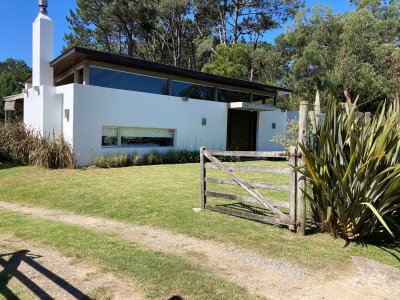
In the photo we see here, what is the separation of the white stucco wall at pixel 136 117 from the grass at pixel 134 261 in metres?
8.27

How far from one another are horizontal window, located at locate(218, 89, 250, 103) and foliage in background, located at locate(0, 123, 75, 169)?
A: 31.7ft

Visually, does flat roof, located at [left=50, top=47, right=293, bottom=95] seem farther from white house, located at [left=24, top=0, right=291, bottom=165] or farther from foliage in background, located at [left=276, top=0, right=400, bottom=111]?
foliage in background, located at [left=276, top=0, right=400, bottom=111]

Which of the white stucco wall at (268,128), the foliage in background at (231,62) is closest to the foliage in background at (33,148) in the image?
the white stucco wall at (268,128)

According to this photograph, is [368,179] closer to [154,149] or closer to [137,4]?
[154,149]

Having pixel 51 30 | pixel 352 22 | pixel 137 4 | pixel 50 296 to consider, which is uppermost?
pixel 137 4

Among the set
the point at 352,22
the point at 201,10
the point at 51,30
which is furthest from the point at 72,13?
the point at 352,22

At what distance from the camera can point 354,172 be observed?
5605 mm

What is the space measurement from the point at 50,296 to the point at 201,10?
1541 inches

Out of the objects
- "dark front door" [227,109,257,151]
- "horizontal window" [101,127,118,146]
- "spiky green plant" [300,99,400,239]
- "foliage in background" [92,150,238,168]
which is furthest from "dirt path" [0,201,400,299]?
"dark front door" [227,109,257,151]

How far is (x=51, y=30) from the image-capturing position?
16.6 m

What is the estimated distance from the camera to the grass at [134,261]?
3875 millimetres

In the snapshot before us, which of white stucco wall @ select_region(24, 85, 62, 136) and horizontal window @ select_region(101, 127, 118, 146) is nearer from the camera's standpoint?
horizontal window @ select_region(101, 127, 118, 146)

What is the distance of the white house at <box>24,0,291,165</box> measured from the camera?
1461cm

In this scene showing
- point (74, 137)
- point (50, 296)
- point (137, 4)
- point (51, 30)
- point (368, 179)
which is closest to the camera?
point (50, 296)
